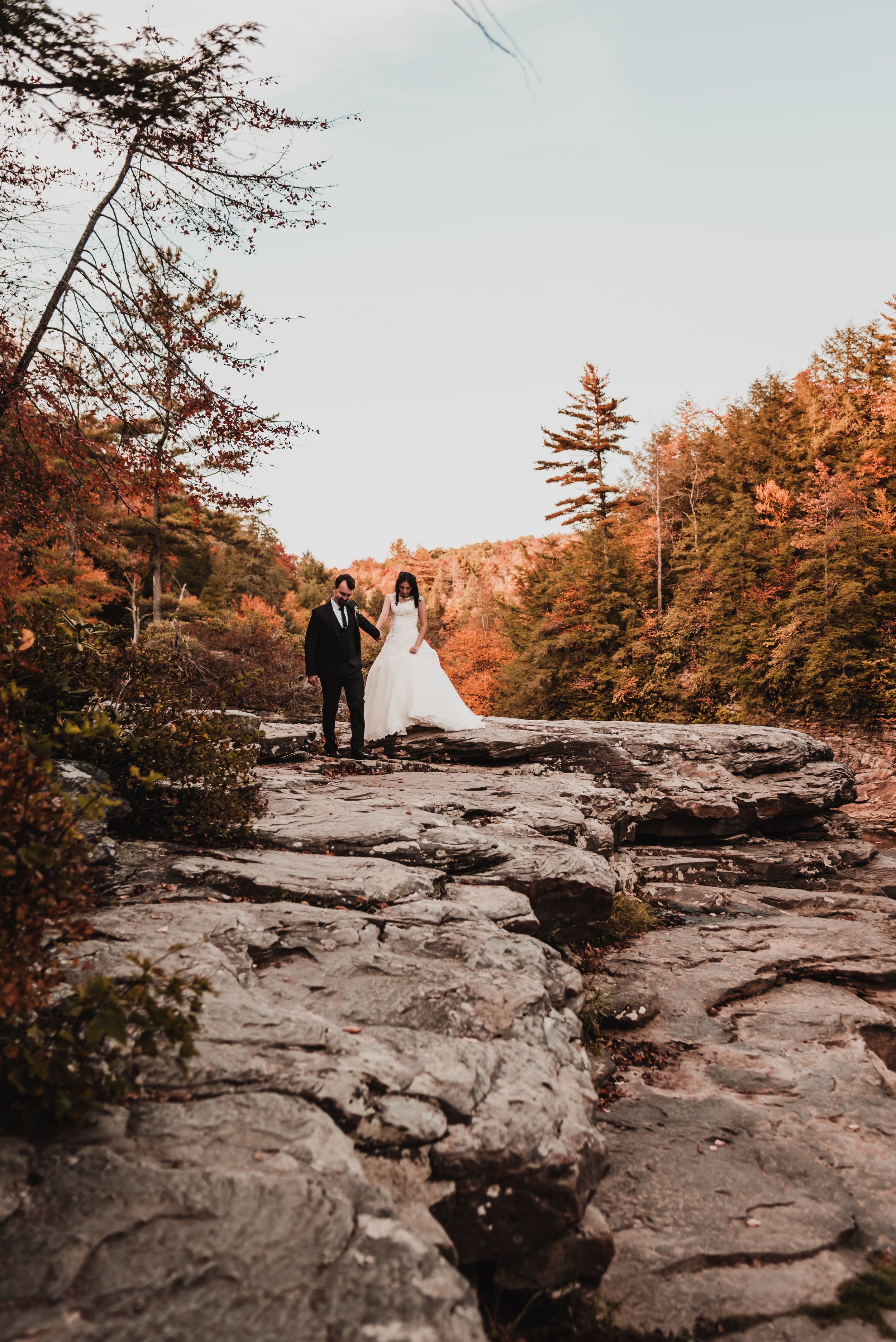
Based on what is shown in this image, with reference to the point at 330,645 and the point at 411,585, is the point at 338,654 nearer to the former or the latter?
the point at 330,645

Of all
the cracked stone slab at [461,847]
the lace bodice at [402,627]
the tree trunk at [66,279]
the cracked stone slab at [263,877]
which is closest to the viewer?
the cracked stone slab at [263,877]

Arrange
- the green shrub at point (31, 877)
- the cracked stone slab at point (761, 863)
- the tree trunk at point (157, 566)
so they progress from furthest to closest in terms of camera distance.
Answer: the tree trunk at point (157, 566) → the cracked stone slab at point (761, 863) → the green shrub at point (31, 877)

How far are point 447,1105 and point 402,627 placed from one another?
26.7ft

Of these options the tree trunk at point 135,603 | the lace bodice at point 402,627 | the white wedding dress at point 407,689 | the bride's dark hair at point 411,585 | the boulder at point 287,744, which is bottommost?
the boulder at point 287,744

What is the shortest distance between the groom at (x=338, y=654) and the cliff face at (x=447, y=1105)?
180 centimetres

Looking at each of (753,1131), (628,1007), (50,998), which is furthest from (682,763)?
(50,998)

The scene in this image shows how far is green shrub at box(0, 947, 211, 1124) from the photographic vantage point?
2461 millimetres

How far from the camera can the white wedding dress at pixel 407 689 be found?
35.1 ft

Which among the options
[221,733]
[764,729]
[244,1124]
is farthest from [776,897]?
[244,1124]

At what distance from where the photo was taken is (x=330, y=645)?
941 cm

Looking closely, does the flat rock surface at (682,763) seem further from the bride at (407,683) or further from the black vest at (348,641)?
the black vest at (348,641)

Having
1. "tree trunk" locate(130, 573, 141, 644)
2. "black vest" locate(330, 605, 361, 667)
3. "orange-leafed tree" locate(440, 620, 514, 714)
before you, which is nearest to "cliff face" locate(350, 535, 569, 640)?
"orange-leafed tree" locate(440, 620, 514, 714)

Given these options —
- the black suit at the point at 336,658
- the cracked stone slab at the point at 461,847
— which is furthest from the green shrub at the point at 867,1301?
the black suit at the point at 336,658

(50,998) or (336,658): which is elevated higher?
(336,658)
